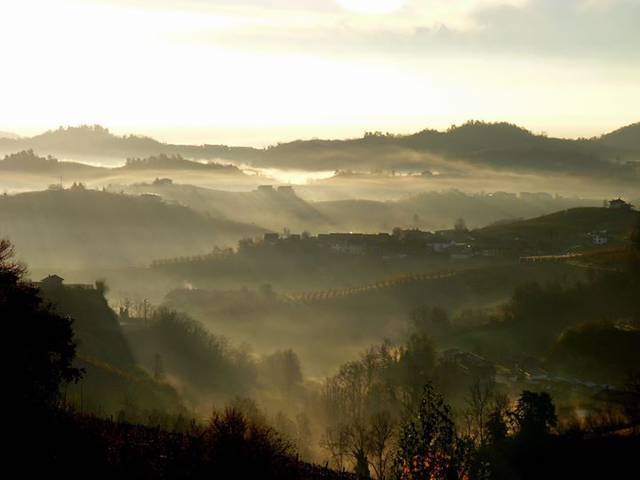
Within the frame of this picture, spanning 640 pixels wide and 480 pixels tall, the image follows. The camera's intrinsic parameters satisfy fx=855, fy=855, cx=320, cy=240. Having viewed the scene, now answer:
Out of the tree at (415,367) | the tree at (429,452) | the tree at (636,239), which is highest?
the tree at (636,239)

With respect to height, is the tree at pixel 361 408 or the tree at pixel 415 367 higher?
the tree at pixel 415 367

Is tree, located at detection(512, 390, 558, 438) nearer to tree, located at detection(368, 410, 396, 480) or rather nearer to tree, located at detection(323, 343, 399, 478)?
tree, located at detection(368, 410, 396, 480)

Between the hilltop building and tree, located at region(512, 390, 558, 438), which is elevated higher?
the hilltop building

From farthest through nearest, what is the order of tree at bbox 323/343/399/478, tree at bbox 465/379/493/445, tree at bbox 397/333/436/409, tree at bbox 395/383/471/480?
tree at bbox 397/333/436/409 < tree at bbox 323/343/399/478 < tree at bbox 465/379/493/445 < tree at bbox 395/383/471/480

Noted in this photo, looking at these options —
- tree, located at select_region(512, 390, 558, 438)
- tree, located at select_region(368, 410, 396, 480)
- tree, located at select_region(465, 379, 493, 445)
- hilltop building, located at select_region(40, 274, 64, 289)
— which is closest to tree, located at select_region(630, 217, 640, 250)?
tree, located at select_region(465, 379, 493, 445)

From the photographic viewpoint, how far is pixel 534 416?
66.7m

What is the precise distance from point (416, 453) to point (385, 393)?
6398cm

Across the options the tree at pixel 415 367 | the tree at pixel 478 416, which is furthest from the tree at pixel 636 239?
the tree at pixel 478 416

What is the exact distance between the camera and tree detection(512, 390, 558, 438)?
6538cm

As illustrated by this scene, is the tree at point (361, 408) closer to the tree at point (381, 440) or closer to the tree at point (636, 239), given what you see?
the tree at point (381, 440)

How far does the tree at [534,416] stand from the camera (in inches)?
2574

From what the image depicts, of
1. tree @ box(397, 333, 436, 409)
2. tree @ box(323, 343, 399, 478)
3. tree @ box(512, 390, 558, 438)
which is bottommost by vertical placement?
tree @ box(323, 343, 399, 478)

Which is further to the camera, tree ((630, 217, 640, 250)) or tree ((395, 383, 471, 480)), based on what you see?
tree ((630, 217, 640, 250))

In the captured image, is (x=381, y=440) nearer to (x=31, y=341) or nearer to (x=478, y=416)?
(x=478, y=416)
